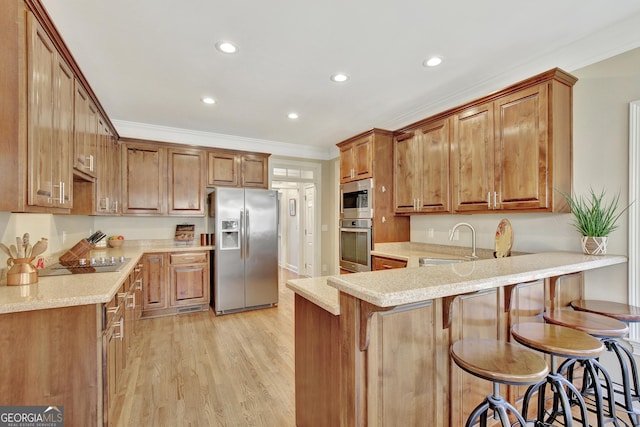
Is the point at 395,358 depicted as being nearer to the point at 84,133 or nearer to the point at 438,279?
the point at 438,279

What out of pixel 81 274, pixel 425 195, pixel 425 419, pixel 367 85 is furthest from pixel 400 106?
pixel 81 274

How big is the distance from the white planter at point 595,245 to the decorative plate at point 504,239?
49 centimetres

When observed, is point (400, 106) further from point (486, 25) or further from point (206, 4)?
point (206, 4)

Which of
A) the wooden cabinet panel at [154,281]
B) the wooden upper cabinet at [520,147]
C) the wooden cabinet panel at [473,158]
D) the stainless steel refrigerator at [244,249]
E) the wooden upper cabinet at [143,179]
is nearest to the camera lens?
the wooden upper cabinet at [520,147]

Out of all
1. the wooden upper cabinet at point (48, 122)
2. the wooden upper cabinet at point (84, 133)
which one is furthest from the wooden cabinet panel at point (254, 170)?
the wooden upper cabinet at point (48, 122)

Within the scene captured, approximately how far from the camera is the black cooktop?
6.86 ft

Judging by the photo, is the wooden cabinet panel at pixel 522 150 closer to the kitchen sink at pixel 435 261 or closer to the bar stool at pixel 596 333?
the kitchen sink at pixel 435 261

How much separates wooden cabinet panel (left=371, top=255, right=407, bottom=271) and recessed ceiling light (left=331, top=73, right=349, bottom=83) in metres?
2.00

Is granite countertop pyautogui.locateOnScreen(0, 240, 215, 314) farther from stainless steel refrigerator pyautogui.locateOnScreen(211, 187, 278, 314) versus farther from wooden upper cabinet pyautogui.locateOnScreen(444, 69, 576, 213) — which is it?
wooden upper cabinet pyautogui.locateOnScreen(444, 69, 576, 213)

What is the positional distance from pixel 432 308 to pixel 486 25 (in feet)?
6.55

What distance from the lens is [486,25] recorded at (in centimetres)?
205

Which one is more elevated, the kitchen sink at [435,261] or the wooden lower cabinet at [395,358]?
the kitchen sink at [435,261]

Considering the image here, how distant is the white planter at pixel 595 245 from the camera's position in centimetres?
206

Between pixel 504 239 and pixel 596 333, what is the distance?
1152 mm
